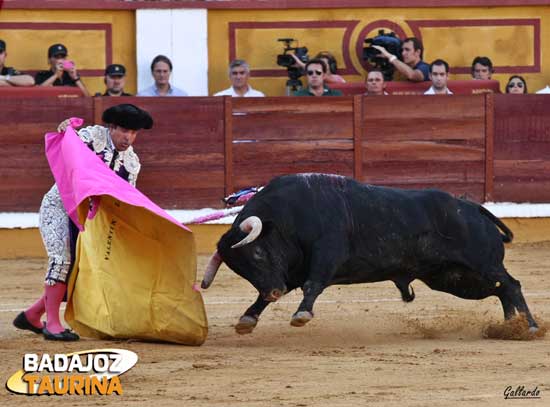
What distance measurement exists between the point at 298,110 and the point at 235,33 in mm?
1325

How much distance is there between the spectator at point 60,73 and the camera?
32.5ft

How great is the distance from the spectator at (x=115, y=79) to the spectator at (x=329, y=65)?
1.29 meters

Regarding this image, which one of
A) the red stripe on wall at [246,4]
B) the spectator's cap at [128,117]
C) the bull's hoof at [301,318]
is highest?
the red stripe on wall at [246,4]

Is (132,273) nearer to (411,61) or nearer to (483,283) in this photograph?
(483,283)

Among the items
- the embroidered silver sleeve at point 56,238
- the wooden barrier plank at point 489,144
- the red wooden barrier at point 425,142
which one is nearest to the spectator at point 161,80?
the red wooden barrier at point 425,142

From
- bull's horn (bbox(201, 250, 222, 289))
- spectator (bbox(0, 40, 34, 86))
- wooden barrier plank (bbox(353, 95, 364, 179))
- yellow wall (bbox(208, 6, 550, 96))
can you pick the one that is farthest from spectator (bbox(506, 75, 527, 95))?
bull's horn (bbox(201, 250, 222, 289))

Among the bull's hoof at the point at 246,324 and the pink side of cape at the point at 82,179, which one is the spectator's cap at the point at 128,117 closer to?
the pink side of cape at the point at 82,179

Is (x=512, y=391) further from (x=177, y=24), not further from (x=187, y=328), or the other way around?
(x=177, y=24)

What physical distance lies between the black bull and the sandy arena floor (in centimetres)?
24

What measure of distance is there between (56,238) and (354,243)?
1.22 meters

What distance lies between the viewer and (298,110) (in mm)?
9914

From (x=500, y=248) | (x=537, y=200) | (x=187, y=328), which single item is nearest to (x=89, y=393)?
(x=187, y=328)

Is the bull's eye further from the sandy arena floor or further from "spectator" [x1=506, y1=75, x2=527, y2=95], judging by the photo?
"spectator" [x1=506, y1=75, x2=527, y2=95]

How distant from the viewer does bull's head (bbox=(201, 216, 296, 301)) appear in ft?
18.9
